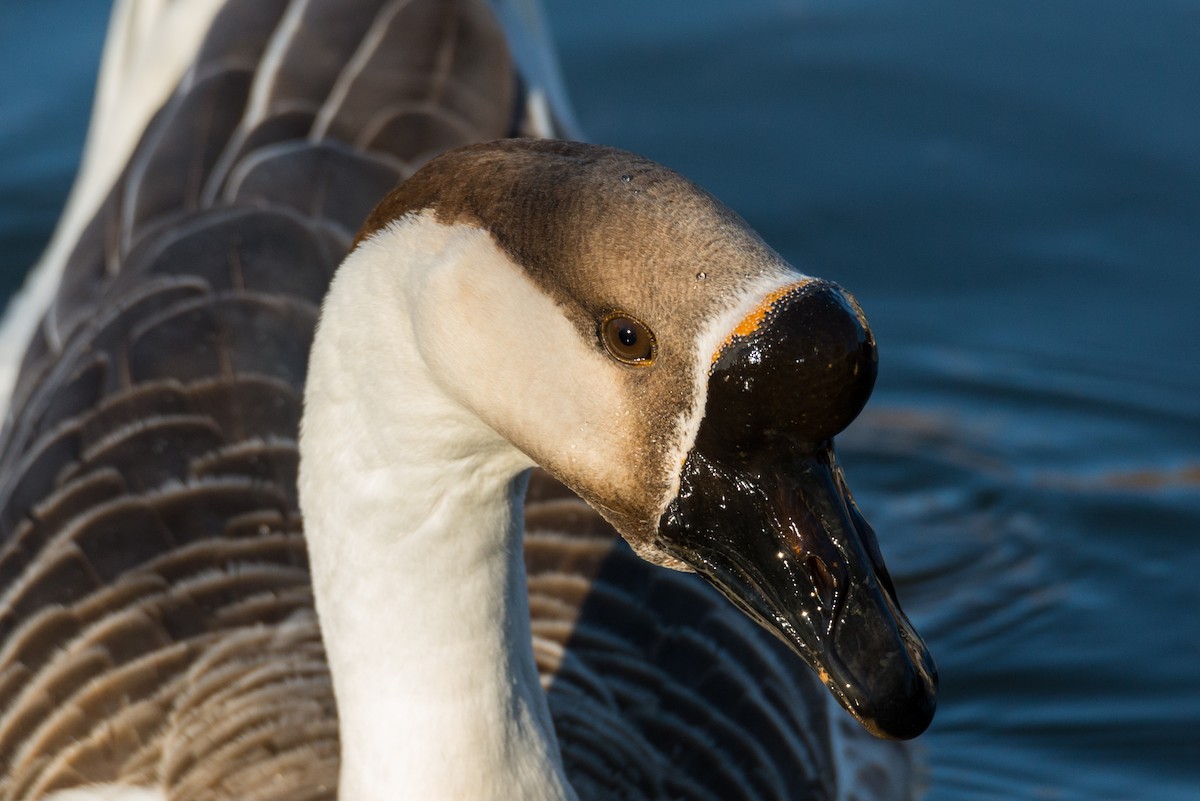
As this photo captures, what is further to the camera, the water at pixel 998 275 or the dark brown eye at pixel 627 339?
the water at pixel 998 275

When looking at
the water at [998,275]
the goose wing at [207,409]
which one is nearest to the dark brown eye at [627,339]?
the goose wing at [207,409]

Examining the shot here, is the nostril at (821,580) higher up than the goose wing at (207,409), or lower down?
higher up

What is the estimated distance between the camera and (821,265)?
7.59 meters

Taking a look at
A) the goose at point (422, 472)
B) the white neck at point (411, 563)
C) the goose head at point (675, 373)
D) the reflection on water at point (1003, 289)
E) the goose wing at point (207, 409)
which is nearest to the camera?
the goose head at point (675, 373)

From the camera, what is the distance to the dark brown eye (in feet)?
8.78

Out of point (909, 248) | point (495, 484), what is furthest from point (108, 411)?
point (909, 248)

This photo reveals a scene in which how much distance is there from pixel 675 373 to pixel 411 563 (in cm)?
85

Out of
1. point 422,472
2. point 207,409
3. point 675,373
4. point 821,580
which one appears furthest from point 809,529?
point 207,409

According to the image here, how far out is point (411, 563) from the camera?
3.29 metres

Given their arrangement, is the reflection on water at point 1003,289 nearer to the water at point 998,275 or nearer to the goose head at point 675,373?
the water at point 998,275

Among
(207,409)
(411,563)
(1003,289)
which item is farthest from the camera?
(1003,289)

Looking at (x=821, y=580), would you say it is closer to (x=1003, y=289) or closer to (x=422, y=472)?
(x=422, y=472)

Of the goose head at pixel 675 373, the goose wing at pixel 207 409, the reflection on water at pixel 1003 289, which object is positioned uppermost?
the goose head at pixel 675 373

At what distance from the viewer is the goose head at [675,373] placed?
8.57ft
